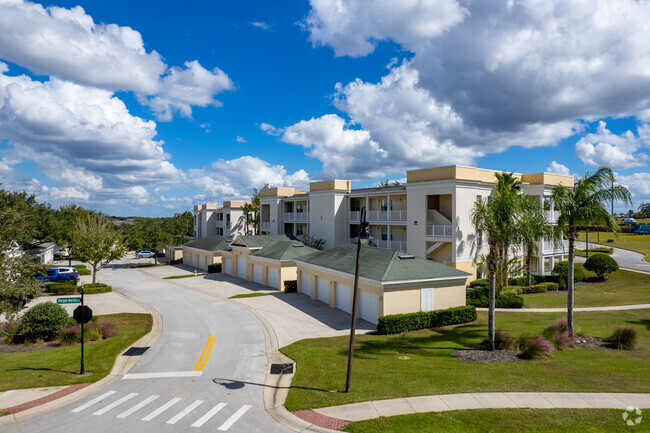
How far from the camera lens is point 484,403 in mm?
11062

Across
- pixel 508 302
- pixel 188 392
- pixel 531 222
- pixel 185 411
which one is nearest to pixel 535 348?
pixel 531 222

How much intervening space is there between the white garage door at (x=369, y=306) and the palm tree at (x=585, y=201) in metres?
9.63

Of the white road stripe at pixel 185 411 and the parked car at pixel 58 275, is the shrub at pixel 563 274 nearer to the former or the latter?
the white road stripe at pixel 185 411

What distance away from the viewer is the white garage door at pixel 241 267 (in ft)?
128

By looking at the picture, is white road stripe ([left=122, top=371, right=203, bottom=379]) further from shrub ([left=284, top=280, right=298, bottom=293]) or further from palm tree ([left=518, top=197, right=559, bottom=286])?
palm tree ([left=518, top=197, right=559, bottom=286])

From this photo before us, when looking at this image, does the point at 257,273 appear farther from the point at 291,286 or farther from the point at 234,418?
the point at 234,418

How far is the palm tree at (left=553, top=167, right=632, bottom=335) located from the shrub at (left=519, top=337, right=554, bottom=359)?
2.84 meters

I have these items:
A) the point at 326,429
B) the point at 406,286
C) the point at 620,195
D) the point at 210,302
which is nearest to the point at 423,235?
the point at 406,286

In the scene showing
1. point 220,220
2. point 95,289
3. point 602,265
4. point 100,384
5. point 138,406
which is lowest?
point 100,384

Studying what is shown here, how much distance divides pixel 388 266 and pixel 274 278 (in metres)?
14.4

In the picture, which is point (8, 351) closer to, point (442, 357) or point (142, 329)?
point (142, 329)

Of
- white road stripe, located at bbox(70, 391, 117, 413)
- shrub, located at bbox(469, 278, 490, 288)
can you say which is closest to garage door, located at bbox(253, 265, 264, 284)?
shrub, located at bbox(469, 278, 490, 288)

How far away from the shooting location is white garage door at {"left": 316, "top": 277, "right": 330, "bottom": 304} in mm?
26812

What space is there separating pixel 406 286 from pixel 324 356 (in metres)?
7.38
